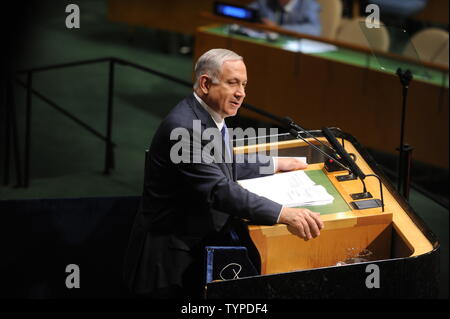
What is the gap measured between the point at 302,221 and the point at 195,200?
1.28 ft

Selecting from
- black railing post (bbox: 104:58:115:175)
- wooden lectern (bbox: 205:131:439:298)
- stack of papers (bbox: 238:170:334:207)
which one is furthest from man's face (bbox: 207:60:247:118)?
black railing post (bbox: 104:58:115:175)

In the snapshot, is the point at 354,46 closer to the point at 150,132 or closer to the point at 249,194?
the point at 150,132

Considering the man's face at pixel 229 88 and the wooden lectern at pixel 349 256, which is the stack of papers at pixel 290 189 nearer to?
the wooden lectern at pixel 349 256

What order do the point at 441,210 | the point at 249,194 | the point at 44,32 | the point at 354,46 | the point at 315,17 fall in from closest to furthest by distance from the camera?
the point at 249,194 < the point at 441,210 < the point at 354,46 < the point at 315,17 < the point at 44,32

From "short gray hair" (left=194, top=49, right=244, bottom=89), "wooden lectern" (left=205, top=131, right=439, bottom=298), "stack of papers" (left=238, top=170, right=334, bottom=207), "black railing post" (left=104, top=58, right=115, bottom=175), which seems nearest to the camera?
"wooden lectern" (left=205, top=131, right=439, bottom=298)

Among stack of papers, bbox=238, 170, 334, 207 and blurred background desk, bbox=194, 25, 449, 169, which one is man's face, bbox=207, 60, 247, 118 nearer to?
stack of papers, bbox=238, 170, 334, 207

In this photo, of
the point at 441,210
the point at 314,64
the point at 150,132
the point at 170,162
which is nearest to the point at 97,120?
the point at 150,132

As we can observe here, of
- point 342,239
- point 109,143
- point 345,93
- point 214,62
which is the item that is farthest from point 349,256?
point 345,93

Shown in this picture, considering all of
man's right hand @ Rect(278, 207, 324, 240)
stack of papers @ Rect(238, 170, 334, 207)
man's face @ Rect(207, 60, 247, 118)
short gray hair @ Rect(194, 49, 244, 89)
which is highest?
short gray hair @ Rect(194, 49, 244, 89)

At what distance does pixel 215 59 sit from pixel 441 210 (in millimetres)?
3069

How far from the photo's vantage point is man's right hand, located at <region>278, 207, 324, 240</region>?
2.81 meters

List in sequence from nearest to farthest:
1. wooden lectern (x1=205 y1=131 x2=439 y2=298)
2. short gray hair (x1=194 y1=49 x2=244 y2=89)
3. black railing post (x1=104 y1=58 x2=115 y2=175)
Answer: wooden lectern (x1=205 y1=131 x2=439 y2=298) < short gray hair (x1=194 y1=49 x2=244 y2=89) < black railing post (x1=104 y1=58 x2=115 y2=175)

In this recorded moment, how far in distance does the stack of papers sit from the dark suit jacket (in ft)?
0.48

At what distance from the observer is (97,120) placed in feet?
22.2
